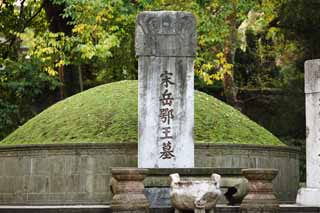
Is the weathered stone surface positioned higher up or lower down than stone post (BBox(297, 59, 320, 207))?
higher up

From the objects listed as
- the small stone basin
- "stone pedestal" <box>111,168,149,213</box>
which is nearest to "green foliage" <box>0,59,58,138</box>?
"stone pedestal" <box>111,168,149,213</box>

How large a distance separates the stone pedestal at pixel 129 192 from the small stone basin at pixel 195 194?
50cm

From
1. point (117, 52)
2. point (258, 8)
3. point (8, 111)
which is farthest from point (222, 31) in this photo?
point (8, 111)

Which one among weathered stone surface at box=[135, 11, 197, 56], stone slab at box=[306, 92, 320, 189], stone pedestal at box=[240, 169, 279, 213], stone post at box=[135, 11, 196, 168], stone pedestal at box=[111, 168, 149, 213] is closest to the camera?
stone pedestal at box=[111, 168, 149, 213]

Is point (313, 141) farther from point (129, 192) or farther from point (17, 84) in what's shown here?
point (17, 84)

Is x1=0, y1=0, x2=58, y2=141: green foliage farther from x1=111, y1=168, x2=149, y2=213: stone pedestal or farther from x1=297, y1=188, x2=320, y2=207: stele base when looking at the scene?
x1=111, y1=168, x2=149, y2=213: stone pedestal

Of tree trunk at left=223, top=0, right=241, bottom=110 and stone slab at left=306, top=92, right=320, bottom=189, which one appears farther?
tree trunk at left=223, top=0, right=241, bottom=110

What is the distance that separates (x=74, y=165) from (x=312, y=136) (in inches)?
213

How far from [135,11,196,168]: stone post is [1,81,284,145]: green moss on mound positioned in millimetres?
2732

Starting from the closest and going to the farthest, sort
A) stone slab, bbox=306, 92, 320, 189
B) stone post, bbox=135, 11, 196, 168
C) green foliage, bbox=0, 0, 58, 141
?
stone post, bbox=135, 11, 196, 168 → stone slab, bbox=306, 92, 320, 189 → green foliage, bbox=0, 0, 58, 141

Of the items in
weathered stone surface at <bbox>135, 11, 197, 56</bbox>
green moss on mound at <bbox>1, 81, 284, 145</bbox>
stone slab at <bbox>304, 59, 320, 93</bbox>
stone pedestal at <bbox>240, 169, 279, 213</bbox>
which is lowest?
stone pedestal at <bbox>240, 169, 279, 213</bbox>

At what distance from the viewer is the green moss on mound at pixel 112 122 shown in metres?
17.7

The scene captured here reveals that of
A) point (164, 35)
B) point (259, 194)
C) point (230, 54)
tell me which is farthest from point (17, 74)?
point (259, 194)

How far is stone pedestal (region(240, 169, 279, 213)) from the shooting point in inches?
456
